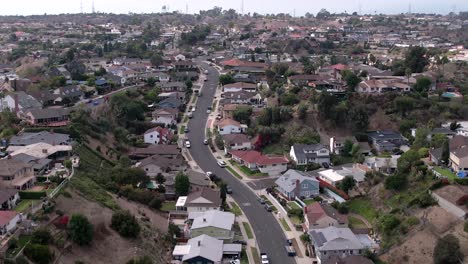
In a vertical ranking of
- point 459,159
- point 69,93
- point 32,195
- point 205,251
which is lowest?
point 205,251

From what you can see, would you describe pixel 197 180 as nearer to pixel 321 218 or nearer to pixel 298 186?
pixel 298 186

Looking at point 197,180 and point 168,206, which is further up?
point 197,180

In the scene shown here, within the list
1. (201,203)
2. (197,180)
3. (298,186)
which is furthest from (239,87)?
(201,203)

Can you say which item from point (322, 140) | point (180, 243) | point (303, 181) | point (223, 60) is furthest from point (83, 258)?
point (223, 60)

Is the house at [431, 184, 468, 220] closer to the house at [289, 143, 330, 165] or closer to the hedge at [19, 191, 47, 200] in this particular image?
the house at [289, 143, 330, 165]

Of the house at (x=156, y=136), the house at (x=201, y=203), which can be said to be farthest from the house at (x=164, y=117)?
the house at (x=201, y=203)

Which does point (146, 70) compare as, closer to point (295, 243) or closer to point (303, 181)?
point (303, 181)
